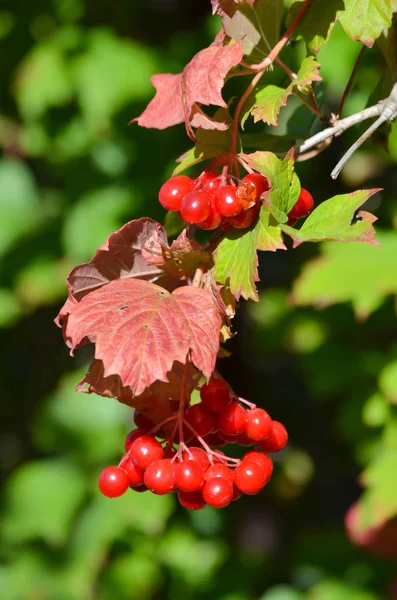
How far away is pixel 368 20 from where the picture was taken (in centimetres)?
77

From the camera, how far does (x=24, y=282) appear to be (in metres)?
1.97

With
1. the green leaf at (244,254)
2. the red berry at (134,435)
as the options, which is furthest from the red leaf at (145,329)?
the red berry at (134,435)

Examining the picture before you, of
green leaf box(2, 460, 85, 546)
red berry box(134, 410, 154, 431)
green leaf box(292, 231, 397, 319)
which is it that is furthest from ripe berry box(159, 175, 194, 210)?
green leaf box(2, 460, 85, 546)

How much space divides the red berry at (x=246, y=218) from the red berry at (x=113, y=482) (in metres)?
0.28

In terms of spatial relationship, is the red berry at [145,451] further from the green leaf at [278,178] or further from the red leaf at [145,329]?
the green leaf at [278,178]

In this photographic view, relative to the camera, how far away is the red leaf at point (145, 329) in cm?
66

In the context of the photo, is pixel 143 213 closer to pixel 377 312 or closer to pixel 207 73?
pixel 377 312

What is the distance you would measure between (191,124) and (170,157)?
1.19 metres

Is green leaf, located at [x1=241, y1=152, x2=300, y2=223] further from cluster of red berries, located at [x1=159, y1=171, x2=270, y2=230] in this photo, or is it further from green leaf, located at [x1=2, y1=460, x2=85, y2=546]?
green leaf, located at [x1=2, y1=460, x2=85, y2=546]

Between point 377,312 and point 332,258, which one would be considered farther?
point 377,312

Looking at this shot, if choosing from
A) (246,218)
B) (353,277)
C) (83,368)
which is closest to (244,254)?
(246,218)

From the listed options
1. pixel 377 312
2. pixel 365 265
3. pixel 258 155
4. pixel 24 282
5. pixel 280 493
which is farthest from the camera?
pixel 280 493

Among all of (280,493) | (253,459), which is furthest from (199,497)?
(280,493)

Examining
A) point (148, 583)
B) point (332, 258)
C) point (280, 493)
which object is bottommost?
point (280, 493)
